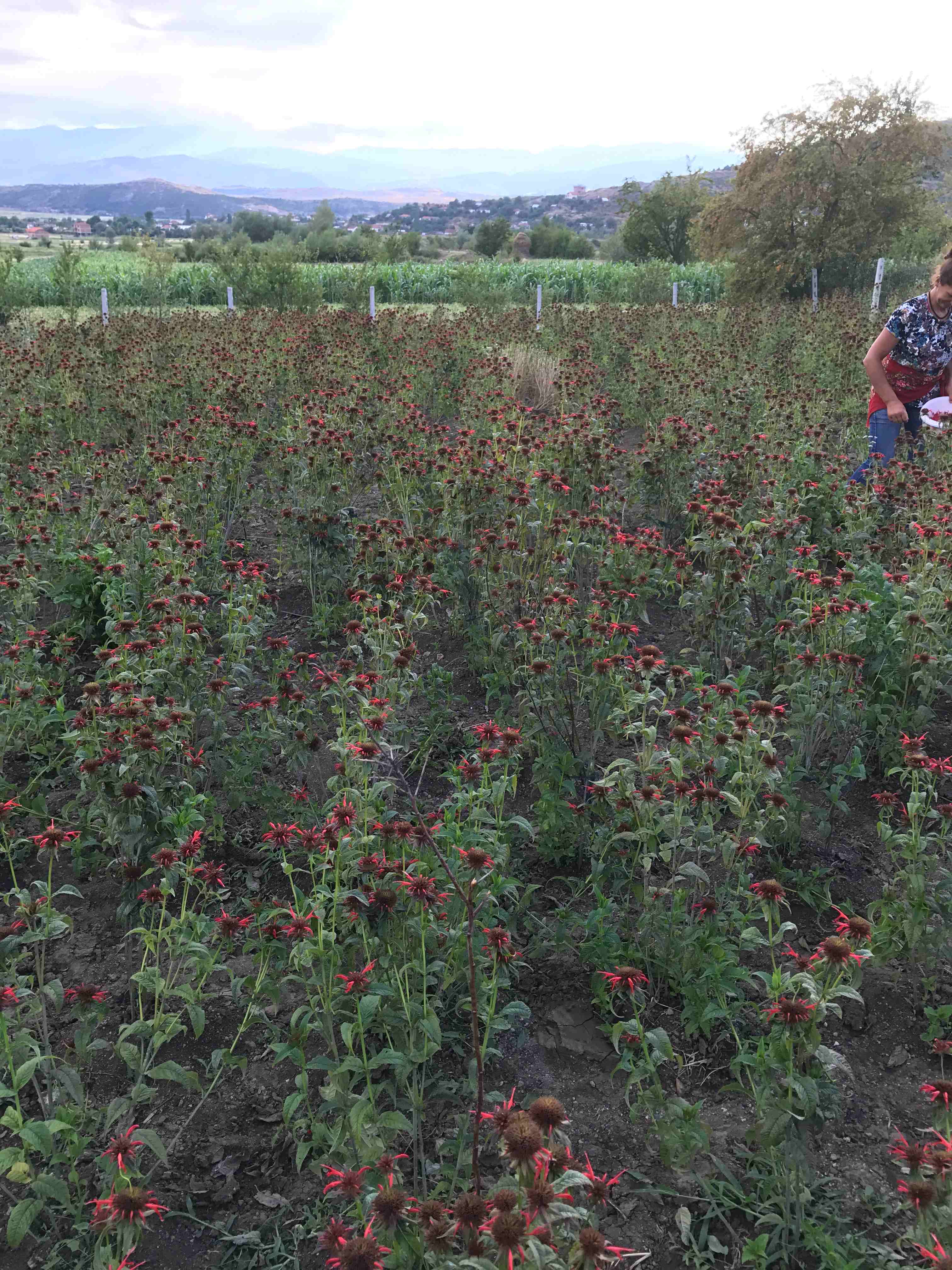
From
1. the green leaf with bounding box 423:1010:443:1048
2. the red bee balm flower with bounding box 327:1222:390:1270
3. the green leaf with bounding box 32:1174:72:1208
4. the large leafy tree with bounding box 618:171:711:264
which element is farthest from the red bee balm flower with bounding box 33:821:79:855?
the large leafy tree with bounding box 618:171:711:264

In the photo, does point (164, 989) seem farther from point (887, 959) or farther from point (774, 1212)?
point (887, 959)

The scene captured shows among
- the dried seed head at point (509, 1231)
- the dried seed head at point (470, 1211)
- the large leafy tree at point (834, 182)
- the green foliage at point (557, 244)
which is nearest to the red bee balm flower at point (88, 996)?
the dried seed head at point (470, 1211)

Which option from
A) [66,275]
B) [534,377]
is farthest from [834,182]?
[66,275]

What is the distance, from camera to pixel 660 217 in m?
37.6

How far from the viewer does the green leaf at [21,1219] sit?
1.91 meters

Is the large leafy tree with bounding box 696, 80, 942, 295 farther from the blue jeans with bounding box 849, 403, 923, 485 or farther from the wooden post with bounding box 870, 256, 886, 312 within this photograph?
the blue jeans with bounding box 849, 403, 923, 485

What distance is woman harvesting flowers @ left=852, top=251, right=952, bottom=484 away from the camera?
18.4ft

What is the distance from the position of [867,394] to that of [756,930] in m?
8.33

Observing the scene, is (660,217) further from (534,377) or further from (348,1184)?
(348,1184)

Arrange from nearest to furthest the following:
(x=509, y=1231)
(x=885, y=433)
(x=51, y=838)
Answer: (x=509, y=1231)
(x=51, y=838)
(x=885, y=433)

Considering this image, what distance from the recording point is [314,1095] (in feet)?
8.16

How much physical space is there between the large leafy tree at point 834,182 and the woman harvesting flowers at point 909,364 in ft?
45.1

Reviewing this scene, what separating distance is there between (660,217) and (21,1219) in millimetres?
41066

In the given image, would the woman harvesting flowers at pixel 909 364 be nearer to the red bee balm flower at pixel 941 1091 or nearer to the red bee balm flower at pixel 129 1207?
the red bee balm flower at pixel 941 1091
